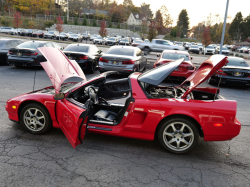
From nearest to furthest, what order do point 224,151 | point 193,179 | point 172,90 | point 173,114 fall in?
point 193,179, point 173,114, point 224,151, point 172,90

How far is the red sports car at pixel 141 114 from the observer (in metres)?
3.61

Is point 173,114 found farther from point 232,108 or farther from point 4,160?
→ point 4,160

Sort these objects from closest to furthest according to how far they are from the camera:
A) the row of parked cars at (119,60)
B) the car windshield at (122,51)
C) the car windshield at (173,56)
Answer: the row of parked cars at (119,60)
the car windshield at (122,51)
the car windshield at (173,56)

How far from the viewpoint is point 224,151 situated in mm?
4051

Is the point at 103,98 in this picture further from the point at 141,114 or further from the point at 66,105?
the point at 141,114

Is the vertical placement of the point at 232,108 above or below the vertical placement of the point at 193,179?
above

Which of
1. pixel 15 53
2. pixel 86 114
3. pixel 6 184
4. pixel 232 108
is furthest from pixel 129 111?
pixel 15 53

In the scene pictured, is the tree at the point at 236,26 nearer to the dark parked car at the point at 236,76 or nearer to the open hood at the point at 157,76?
the dark parked car at the point at 236,76

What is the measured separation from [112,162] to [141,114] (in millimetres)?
936

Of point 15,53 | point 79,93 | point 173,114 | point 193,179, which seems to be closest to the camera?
point 193,179

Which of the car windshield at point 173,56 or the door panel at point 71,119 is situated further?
the car windshield at point 173,56

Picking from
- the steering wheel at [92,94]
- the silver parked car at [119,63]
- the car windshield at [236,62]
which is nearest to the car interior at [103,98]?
the steering wheel at [92,94]

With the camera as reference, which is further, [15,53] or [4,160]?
[15,53]

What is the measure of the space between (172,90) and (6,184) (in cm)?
354
